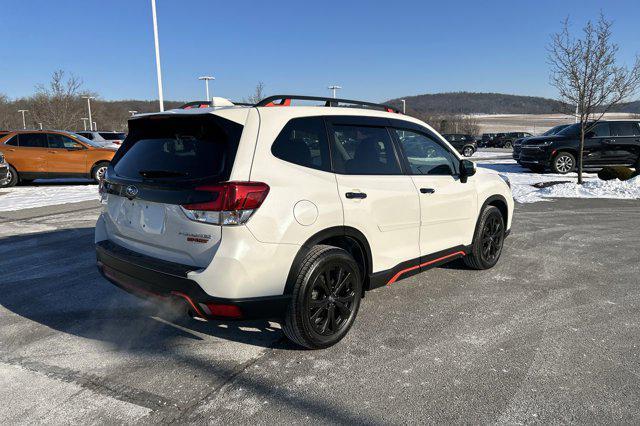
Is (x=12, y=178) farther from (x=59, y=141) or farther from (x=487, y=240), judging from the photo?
(x=487, y=240)

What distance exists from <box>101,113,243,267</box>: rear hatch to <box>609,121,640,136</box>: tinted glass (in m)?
16.3

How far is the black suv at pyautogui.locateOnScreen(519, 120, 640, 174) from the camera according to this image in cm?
1526

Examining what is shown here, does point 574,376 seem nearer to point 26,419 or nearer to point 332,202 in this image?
point 332,202

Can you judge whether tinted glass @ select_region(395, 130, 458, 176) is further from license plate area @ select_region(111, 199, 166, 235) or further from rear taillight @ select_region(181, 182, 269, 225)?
license plate area @ select_region(111, 199, 166, 235)

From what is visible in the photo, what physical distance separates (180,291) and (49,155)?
1360 centimetres

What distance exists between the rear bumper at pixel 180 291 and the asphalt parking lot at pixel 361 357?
43 cm

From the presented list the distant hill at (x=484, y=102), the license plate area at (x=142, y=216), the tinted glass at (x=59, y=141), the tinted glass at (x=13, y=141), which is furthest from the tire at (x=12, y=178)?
the distant hill at (x=484, y=102)

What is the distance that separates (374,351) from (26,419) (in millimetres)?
2182

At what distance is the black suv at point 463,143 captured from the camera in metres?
34.1

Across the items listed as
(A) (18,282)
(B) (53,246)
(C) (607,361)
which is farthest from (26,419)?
(B) (53,246)

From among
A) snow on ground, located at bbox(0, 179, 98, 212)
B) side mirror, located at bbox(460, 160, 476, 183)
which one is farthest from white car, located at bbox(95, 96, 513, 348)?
snow on ground, located at bbox(0, 179, 98, 212)

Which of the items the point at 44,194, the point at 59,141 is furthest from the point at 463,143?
the point at 44,194

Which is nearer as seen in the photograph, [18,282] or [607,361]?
[607,361]

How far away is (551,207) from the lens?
9883mm
